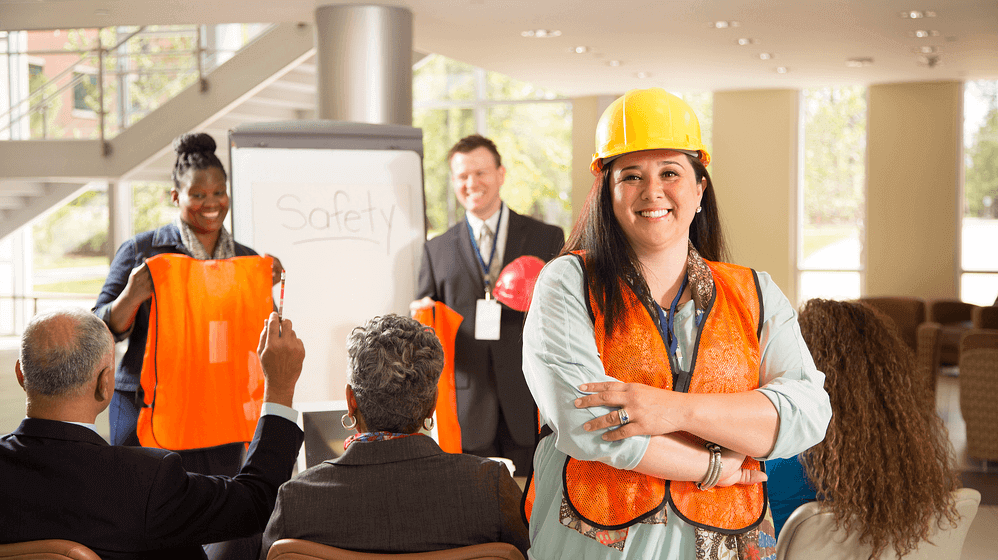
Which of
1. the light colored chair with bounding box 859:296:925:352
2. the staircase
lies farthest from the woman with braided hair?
the light colored chair with bounding box 859:296:925:352

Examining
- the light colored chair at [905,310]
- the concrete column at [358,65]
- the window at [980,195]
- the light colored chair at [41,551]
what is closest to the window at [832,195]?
the window at [980,195]

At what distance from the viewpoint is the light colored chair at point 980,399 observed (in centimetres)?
476

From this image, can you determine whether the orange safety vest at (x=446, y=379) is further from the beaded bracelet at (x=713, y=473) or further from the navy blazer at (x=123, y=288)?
the beaded bracelet at (x=713, y=473)

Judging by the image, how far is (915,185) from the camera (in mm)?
9930

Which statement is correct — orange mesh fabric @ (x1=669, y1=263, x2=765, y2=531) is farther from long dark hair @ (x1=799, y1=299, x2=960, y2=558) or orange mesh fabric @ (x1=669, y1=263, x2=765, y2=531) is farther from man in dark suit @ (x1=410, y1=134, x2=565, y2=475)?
man in dark suit @ (x1=410, y1=134, x2=565, y2=475)

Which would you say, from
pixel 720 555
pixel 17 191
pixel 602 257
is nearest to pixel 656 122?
pixel 602 257

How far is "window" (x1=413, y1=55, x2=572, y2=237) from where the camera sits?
11.8 m

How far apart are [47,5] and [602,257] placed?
6.03m

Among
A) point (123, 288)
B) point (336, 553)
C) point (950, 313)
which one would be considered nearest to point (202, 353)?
point (123, 288)

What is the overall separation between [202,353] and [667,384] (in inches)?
66.0

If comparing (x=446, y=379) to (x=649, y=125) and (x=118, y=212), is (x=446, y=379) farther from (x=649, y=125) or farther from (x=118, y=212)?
(x=118, y=212)

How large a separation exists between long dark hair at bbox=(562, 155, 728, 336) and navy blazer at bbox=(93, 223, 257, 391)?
156 centimetres

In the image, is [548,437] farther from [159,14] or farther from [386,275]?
[159,14]

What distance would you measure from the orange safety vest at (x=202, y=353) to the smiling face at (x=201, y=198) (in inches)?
5.5
